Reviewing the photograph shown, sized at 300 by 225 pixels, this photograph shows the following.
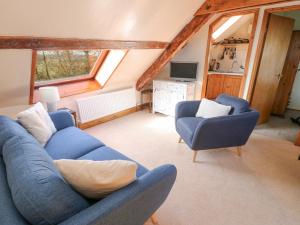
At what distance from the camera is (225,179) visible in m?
2.09

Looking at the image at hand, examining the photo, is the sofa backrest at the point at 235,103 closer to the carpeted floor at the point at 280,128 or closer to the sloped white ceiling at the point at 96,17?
the carpeted floor at the point at 280,128

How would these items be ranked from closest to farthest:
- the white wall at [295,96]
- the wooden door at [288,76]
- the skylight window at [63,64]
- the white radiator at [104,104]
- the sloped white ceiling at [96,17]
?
the sloped white ceiling at [96,17]
the skylight window at [63,64]
the white radiator at [104,104]
the wooden door at [288,76]
the white wall at [295,96]

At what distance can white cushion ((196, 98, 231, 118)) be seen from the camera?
2.46 m

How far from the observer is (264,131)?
3268mm

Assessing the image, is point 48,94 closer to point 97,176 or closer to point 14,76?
point 14,76

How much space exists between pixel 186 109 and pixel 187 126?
0.42 m

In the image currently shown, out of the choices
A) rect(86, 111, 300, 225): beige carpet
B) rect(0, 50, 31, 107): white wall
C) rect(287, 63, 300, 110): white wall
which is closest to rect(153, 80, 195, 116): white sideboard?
rect(86, 111, 300, 225): beige carpet

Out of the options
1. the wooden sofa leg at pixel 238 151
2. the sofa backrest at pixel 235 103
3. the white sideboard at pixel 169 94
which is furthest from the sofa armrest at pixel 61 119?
the wooden sofa leg at pixel 238 151

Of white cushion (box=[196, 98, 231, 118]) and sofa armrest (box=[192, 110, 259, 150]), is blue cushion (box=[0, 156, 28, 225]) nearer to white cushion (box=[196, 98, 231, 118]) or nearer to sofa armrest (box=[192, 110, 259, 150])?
sofa armrest (box=[192, 110, 259, 150])

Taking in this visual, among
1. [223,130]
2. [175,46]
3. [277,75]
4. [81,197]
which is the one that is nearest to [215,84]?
[277,75]

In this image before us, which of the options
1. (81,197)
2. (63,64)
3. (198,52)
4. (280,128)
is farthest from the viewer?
(198,52)

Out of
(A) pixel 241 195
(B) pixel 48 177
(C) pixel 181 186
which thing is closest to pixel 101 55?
(C) pixel 181 186

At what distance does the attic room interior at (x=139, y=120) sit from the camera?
3.17 ft

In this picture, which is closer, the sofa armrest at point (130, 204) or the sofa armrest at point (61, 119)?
the sofa armrest at point (130, 204)
